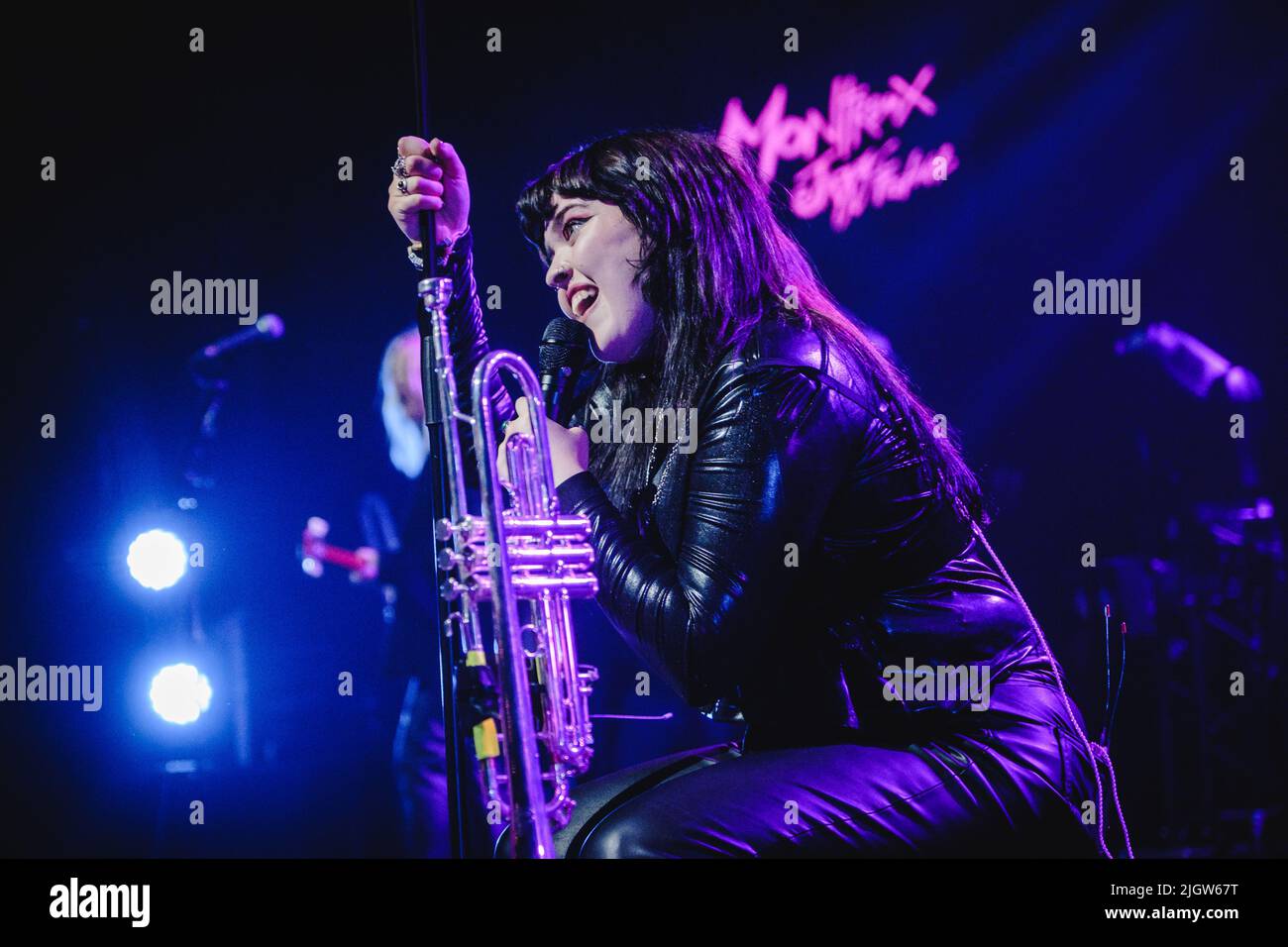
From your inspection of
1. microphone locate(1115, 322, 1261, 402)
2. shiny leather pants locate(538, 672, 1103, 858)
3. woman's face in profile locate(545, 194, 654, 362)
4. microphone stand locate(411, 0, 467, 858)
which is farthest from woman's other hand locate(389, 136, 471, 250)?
microphone locate(1115, 322, 1261, 402)

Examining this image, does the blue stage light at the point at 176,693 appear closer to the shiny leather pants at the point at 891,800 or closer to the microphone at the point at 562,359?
the microphone at the point at 562,359

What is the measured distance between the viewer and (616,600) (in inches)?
72.0

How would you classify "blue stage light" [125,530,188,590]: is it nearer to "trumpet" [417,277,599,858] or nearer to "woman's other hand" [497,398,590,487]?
"woman's other hand" [497,398,590,487]

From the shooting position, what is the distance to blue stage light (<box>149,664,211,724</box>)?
3.38m

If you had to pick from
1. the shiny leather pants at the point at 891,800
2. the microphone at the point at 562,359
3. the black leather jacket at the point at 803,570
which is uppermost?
the microphone at the point at 562,359

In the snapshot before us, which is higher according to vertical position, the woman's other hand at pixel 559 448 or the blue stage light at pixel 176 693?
the woman's other hand at pixel 559 448

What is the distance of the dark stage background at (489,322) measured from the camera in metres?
3.38

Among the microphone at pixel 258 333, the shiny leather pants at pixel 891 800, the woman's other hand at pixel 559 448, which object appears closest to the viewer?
the shiny leather pants at pixel 891 800

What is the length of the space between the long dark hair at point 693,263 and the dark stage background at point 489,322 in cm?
131

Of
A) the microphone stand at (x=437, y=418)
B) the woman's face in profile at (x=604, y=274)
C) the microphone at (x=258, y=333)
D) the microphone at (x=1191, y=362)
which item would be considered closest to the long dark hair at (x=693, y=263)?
the woman's face in profile at (x=604, y=274)

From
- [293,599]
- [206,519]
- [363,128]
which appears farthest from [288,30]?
[293,599]

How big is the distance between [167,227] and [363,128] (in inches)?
26.6

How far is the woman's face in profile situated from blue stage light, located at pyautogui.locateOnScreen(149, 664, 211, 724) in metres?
1.96

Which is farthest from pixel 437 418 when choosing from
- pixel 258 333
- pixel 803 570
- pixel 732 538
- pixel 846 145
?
pixel 258 333
